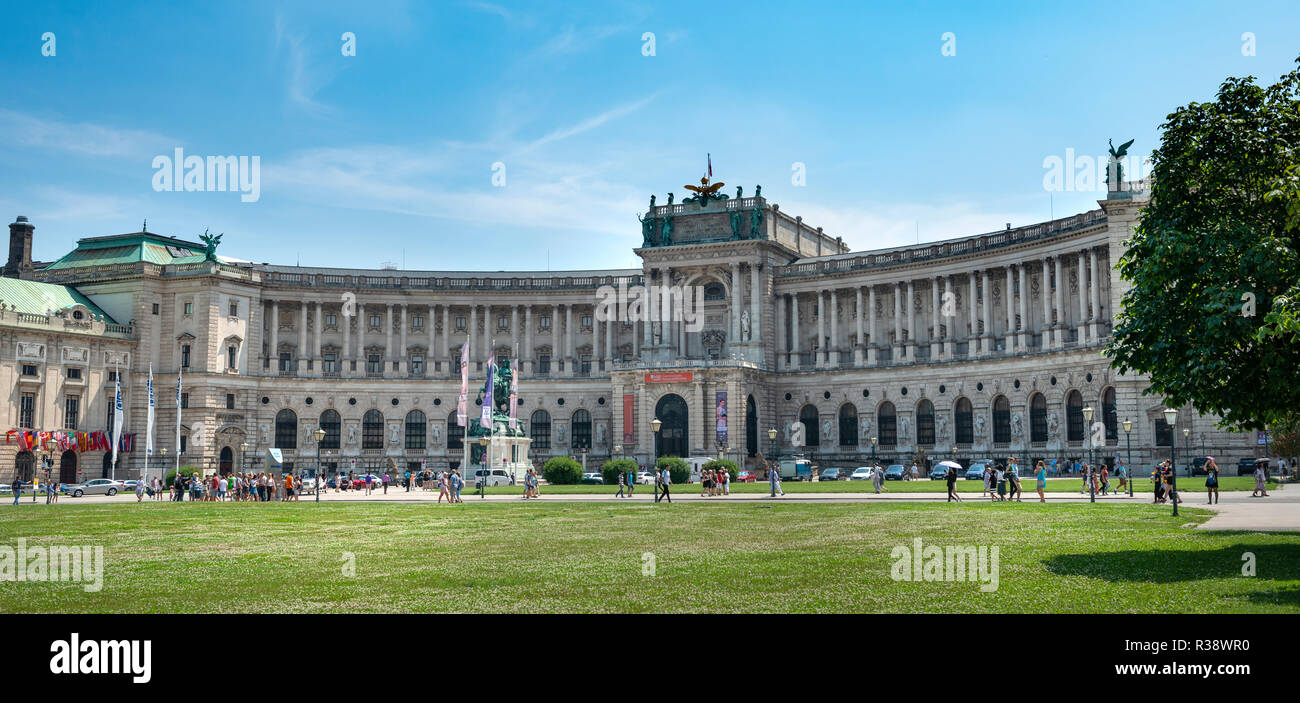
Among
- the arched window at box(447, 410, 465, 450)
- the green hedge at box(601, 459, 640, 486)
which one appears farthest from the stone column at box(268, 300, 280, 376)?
the green hedge at box(601, 459, 640, 486)

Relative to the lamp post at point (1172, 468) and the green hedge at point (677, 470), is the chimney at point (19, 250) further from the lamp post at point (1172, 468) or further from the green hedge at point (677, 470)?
the lamp post at point (1172, 468)

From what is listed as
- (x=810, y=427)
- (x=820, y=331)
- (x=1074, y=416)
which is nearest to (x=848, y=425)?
(x=810, y=427)

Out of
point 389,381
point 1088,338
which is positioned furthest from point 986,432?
point 389,381

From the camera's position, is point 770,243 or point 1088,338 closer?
point 1088,338

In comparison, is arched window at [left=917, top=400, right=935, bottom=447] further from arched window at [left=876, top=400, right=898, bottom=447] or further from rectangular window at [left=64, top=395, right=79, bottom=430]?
rectangular window at [left=64, top=395, right=79, bottom=430]

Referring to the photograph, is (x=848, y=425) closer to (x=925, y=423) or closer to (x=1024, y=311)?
(x=925, y=423)

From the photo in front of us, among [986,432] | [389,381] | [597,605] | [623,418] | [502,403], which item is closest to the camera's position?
[597,605]

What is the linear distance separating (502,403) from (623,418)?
1962 cm

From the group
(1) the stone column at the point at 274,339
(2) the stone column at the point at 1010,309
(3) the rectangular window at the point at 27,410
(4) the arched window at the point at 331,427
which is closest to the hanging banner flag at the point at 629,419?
(4) the arched window at the point at 331,427

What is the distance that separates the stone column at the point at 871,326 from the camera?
9869cm

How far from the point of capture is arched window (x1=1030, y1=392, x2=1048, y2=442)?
279 ft

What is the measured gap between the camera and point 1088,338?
8112 cm
